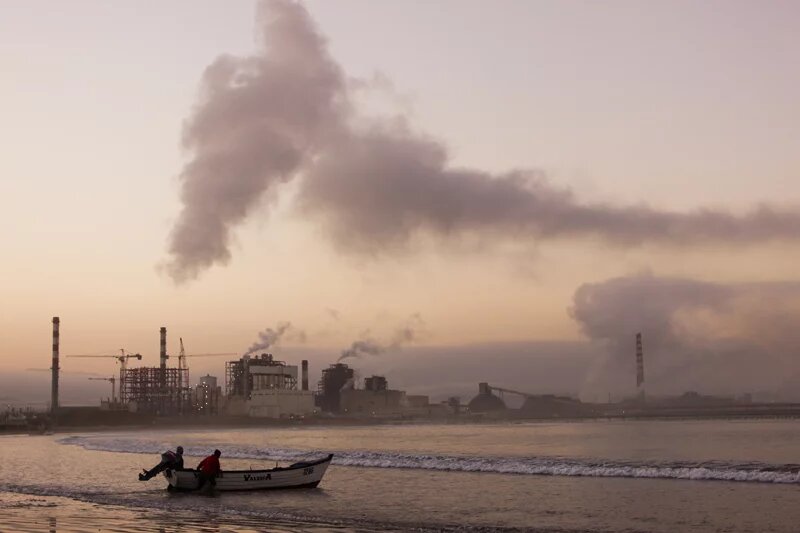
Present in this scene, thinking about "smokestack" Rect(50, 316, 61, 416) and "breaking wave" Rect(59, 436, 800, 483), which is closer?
"breaking wave" Rect(59, 436, 800, 483)

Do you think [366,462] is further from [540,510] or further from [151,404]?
[151,404]

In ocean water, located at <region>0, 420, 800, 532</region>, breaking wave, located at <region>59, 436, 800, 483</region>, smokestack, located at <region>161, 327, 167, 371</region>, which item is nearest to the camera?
ocean water, located at <region>0, 420, 800, 532</region>

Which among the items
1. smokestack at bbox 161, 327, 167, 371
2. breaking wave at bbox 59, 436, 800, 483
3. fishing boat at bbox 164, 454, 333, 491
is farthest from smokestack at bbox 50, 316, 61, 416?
fishing boat at bbox 164, 454, 333, 491

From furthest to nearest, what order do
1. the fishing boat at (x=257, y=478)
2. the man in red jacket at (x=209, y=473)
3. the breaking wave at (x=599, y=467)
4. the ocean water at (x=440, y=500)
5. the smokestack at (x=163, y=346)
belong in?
the smokestack at (x=163, y=346), the breaking wave at (x=599, y=467), the fishing boat at (x=257, y=478), the man in red jacket at (x=209, y=473), the ocean water at (x=440, y=500)

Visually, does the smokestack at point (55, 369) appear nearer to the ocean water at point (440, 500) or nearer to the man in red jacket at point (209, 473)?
the ocean water at point (440, 500)

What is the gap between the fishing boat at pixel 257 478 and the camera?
3756 cm

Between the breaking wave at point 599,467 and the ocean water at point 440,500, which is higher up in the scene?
the ocean water at point 440,500

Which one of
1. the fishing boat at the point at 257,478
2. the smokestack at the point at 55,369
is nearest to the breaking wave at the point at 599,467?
the fishing boat at the point at 257,478

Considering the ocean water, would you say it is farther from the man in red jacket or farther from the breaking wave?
the man in red jacket

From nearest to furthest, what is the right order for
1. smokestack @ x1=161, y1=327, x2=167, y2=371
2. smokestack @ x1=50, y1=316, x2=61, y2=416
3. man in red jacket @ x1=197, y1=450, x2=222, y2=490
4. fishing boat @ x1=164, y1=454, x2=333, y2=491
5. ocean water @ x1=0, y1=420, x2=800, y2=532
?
ocean water @ x1=0, y1=420, x2=800, y2=532, man in red jacket @ x1=197, y1=450, x2=222, y2=490, fishing boat @ x1=164, y1=454, x2=333, y2=491, smokestack @ x1=50, y1=316, x2=61, y2=416, smokestack @ x1=161, y1=327, x2=167, y2=371

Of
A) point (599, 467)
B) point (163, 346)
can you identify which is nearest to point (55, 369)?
point (163, 346)

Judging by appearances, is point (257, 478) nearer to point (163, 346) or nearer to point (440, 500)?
point (440, 500)

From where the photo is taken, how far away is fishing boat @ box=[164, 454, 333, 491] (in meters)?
37.6

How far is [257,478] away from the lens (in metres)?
38.2
